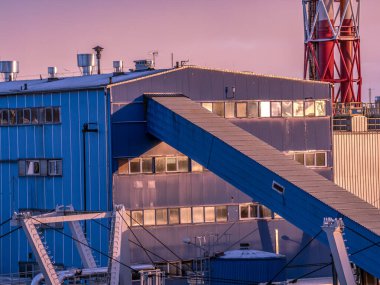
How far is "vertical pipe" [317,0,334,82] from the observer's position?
10588 cm

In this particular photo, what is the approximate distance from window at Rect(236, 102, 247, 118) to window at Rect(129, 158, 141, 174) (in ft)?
21.1

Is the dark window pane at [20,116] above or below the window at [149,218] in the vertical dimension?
above

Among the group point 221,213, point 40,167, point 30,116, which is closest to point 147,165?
point 221,213

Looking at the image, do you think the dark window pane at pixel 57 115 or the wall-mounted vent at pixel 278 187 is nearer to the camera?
the wall-mounted vent at pixel 278 187

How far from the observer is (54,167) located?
76.6 m

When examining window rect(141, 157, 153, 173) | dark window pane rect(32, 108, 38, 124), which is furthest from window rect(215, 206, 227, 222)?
dark window pane rect(32, 108, 38, 124)

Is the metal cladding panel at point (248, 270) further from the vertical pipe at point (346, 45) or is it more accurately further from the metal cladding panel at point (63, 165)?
the vertical pipe at point (346, 45)

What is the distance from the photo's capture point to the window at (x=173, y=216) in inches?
2972

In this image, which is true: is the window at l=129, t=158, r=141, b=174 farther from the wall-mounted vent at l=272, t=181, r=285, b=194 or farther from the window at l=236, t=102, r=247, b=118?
the wall-mounted vent at l=272, t=181, r=285, b=194

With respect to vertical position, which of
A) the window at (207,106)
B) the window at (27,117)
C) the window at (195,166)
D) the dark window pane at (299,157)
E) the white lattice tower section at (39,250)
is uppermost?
the window at (207,106)

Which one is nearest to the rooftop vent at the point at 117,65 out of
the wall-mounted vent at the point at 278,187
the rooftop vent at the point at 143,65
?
the rooftop vent at the point at 143,65

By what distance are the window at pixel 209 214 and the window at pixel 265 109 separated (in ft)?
19.1

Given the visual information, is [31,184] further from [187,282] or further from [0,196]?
[187,282]

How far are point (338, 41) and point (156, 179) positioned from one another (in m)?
34.7
